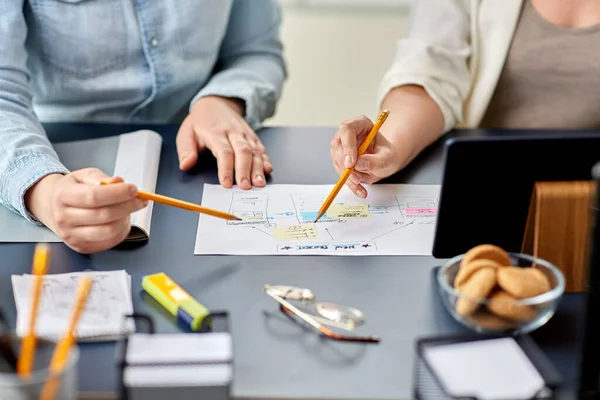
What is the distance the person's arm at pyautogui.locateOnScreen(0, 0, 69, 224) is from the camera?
1.06 m

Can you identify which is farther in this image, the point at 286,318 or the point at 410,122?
the point at 410,122

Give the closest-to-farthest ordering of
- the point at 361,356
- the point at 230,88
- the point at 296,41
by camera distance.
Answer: the point at 361,356, the point at 230,88, the point at 296,41

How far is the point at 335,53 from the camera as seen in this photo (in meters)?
2.34

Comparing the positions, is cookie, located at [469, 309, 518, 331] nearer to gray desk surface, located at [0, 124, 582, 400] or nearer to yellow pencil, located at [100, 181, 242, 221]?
gray desk surface, located at [0, 124, 582, 400]

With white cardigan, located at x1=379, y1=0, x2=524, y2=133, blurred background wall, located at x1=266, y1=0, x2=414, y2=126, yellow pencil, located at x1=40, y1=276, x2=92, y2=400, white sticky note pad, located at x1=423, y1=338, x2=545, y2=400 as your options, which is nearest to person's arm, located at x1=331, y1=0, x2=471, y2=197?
white cardigan, located at x1=379, y1=0, x2=524, y2=133

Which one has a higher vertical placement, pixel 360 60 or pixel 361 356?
pixel 361 356

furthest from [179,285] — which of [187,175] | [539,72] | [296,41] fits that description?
[296,41]

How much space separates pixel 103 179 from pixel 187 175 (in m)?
0.23

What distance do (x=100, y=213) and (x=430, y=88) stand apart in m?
0.64

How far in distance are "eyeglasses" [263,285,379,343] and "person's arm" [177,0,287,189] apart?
30 centimetres

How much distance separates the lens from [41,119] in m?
Answer: 1.42

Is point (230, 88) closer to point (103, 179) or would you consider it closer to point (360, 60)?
point (103, 179)

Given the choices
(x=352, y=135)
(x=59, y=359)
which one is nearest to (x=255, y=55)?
(x=352, y=135)

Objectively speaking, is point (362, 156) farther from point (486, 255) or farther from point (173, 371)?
point (173, 371)
